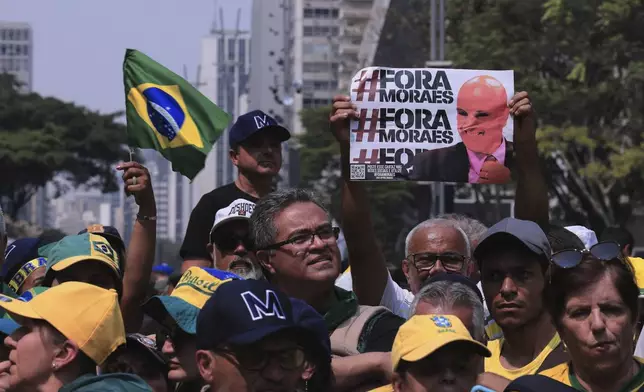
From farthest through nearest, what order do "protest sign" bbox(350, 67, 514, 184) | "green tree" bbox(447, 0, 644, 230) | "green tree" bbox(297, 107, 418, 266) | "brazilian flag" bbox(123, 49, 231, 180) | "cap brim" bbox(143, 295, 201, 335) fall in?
"green tree" bbox(297, 107, 418, 266) → "green tree" bbox(447, 0, 644, 230) → "brazilian flag" bbox(123, 49, 231, 180) → "protest sign" bbox(350, 67, 514, 184) → "cap brim" bbox(143, 295, 201, 335)

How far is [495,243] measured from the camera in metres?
5.21

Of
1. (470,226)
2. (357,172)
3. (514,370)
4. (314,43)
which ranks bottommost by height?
(514,370)

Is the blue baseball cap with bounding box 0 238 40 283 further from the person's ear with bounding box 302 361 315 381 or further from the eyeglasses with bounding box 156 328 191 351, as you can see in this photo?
the person's ear with bounding box 302 361 315 381

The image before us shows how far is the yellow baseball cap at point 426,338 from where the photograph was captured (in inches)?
166

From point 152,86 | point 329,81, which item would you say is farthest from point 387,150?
point 329,81

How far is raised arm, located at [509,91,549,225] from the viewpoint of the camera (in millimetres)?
5980

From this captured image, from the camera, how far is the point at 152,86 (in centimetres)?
723

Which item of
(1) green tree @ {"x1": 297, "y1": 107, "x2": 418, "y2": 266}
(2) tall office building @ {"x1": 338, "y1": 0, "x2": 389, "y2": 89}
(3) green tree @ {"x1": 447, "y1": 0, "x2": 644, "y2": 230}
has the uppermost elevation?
(2) tall office building @ {"x1": 338, "y1": 0, "x2": 389, "y2": 89}

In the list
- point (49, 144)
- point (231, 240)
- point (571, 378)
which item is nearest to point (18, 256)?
point (231, 240)

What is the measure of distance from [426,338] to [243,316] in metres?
0.58

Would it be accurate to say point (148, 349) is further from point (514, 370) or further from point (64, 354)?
point (514, 370)

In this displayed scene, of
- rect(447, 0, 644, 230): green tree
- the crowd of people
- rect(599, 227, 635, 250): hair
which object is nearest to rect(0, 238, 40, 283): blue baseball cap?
the crowd of people

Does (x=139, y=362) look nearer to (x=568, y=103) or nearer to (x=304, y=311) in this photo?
(x=304, y=311)

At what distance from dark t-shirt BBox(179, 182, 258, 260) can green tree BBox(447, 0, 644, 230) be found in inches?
734
